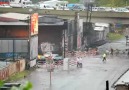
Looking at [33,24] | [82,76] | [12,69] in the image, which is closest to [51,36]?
[33,24]

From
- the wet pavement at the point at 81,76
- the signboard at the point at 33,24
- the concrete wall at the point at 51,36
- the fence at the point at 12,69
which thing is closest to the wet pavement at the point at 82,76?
the wet pavement at the point at 81,76

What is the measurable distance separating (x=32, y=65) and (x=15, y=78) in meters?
6.24

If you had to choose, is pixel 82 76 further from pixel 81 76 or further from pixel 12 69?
pixel 12 69

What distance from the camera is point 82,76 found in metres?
35.4

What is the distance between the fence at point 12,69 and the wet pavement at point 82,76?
100 cm

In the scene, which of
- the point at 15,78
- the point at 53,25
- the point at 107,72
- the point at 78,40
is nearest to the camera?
the point at 15,78

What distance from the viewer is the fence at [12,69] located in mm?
30469

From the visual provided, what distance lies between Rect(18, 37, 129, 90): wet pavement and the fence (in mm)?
997

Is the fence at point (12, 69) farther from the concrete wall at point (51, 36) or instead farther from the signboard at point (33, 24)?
the concrete wall at point (51, 36)

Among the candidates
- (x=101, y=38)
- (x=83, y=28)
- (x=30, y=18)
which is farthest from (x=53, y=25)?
(x=101, y=38)

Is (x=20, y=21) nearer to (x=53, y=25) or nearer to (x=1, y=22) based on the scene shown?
(x=1, y=22)

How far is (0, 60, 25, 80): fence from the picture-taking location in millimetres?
30469

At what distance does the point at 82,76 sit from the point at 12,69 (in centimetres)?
558

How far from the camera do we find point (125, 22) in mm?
66062
